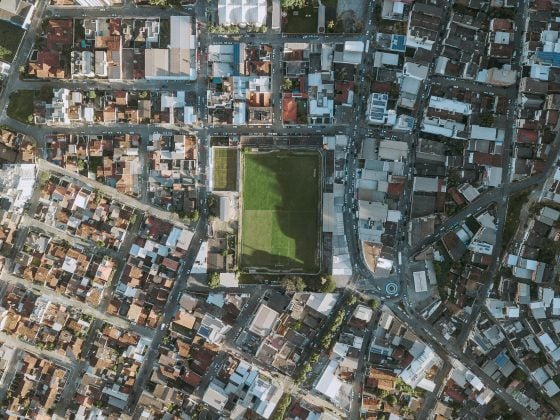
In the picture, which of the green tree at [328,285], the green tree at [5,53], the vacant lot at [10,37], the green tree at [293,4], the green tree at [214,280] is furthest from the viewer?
the vacant lot at [10,37]

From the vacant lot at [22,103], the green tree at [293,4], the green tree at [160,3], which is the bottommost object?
the vacant lot at [22,103]

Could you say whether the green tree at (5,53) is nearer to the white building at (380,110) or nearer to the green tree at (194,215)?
the green tree at (194,215)

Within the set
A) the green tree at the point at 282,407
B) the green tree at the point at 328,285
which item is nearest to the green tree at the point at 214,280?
the green tree at the point at 328,285

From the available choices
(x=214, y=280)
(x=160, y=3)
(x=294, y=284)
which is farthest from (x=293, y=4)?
(x=214, y=280)

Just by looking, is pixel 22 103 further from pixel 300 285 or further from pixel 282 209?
pixel 300 285

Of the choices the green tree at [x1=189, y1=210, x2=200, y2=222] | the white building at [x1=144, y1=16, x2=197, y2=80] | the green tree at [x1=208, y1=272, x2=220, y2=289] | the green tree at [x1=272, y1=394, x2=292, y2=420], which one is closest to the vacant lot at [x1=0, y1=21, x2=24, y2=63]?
the white building at [x1=144, y1=16, x2=197, y2=80]

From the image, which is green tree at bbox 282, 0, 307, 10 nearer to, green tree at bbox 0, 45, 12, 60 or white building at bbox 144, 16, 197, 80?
white building at bbox 144, 16, 197, 80
